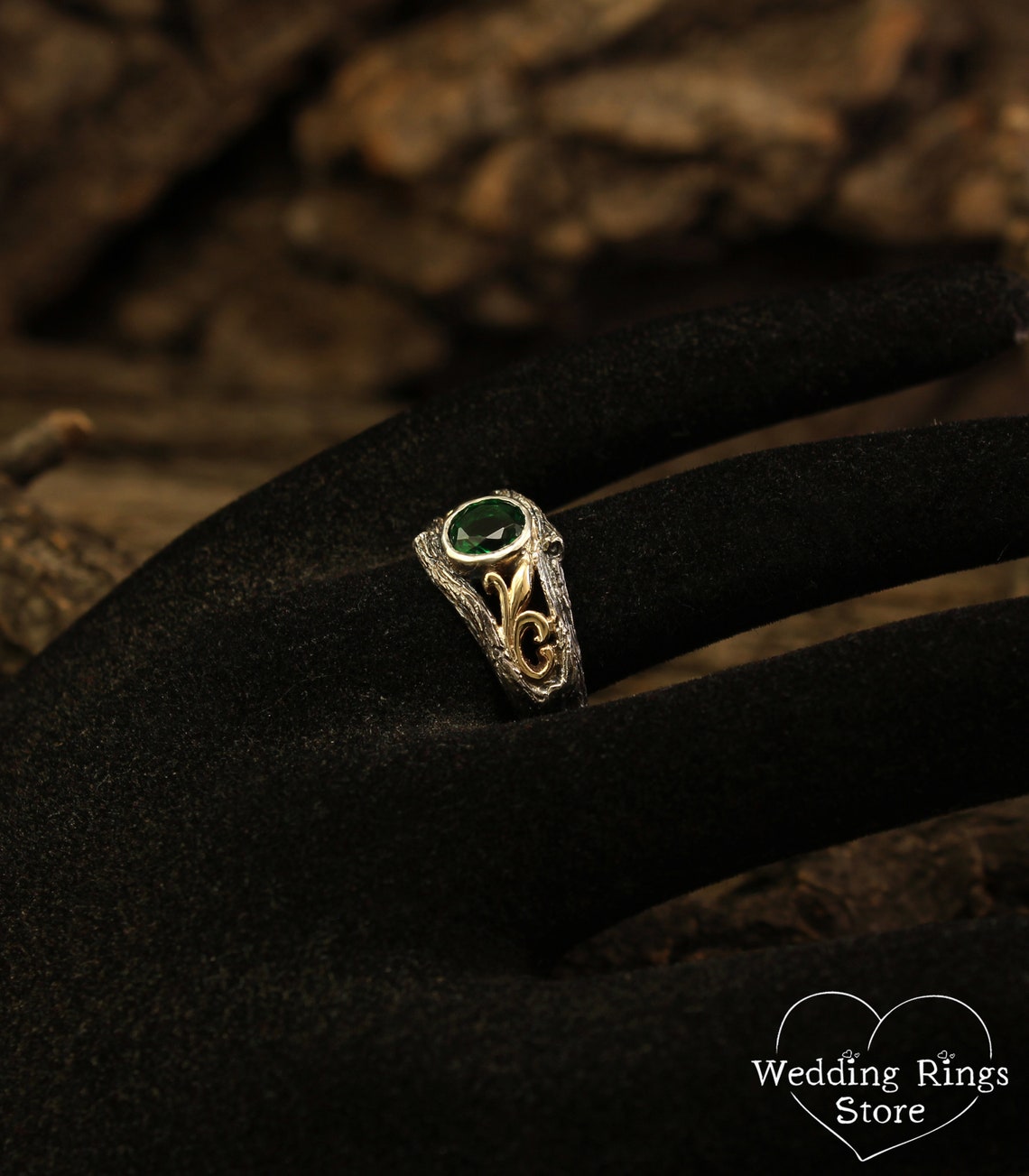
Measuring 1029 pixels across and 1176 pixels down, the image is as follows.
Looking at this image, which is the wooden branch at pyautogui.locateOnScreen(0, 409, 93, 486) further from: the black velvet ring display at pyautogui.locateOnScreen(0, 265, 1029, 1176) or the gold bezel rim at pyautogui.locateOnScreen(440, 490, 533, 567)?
the gold bezel rim at pyautogui.locateOnScreen(440, 490, 533, 567)

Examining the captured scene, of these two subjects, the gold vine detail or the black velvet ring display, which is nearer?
the black velvet ring display

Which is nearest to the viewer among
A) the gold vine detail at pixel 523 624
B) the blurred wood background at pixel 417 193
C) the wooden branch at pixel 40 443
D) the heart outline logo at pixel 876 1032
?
the heart outline logo at pixel 876 1032

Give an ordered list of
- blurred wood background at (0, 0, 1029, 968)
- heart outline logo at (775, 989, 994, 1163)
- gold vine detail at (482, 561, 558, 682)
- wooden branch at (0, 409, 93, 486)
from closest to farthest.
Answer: heart outline logo at (775, 989, 994, 1163), gold vine detail at (482, 561, 558, 682), wooden branch at (0, 409, 93, 486), blurred wood background at (0, 0, 1029, 968)

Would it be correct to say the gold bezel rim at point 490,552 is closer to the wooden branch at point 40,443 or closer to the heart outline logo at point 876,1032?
the heart outline logo at point 876,1032

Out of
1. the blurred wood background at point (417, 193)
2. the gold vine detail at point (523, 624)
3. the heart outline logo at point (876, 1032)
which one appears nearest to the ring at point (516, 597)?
the gold vine detail at point (523, 624)

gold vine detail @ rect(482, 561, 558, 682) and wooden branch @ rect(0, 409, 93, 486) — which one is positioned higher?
wooden branch @ rect(0, 409, 93, 486)

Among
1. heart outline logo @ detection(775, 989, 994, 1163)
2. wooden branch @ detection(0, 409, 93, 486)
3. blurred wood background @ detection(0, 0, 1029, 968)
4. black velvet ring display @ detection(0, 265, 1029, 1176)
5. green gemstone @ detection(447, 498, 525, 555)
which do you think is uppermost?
blurred wood background @ detection(0, 0, 1029, 968)

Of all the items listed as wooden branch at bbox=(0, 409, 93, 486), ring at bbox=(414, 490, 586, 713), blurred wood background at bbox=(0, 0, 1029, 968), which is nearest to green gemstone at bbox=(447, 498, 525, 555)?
ring at bbox=(414, 490, 586, 713)
